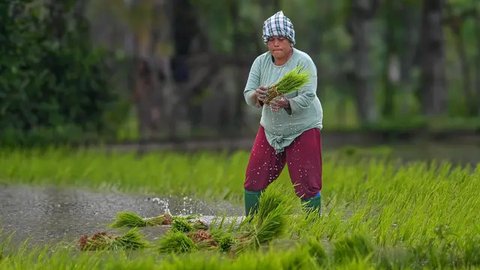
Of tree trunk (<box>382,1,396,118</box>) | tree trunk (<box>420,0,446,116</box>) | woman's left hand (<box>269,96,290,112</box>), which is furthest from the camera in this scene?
tree trunk (<box>382,1,396,118</box>)

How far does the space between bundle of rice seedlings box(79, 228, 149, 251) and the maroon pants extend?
1206 mm

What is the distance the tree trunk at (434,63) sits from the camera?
911 inches

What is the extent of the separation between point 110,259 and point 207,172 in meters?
6.25

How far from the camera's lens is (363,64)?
21.8 m

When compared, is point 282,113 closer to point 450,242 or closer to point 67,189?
point 450,242

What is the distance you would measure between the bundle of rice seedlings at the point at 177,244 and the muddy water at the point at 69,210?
55cm

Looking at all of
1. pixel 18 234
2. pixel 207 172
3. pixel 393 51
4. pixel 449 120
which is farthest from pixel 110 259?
A: pixel 393 51

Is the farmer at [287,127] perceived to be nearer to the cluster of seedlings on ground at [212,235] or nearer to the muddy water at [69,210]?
the cluster of seedlings on ground at [212,235]

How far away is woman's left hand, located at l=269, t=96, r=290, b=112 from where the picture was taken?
7.40 meters

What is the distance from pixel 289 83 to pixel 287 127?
41cm

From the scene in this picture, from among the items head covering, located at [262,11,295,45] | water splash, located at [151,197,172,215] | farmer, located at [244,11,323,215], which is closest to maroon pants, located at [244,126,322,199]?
farmer, located at [244,11,323,215]

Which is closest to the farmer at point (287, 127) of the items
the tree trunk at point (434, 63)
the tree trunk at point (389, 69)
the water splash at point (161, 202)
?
the water splash at point (161, 202)

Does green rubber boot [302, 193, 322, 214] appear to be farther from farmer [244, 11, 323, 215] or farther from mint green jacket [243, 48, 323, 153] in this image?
mint green jacket [243, 48, 323, 153]

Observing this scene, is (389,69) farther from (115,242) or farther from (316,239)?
(316,239)
